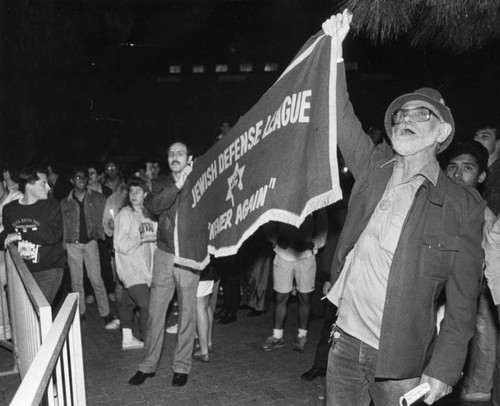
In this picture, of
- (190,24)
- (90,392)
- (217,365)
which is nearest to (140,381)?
(90,392)

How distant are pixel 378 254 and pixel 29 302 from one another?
2647mm

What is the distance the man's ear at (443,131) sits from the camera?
3.19 meters

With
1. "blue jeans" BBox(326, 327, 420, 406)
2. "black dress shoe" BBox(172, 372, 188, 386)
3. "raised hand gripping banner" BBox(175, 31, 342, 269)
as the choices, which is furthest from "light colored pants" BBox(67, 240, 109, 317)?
"blue jeans" BBox(326, 327, 420, 406)

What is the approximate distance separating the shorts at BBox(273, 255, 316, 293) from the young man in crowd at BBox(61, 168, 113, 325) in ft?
8.93

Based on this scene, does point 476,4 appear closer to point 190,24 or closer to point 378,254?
point 378,254

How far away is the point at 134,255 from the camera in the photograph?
668 cm

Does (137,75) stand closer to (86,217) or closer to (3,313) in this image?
(86,217)

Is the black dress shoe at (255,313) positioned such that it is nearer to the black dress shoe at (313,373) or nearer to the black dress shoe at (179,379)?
the black dress shoe at (313,373)

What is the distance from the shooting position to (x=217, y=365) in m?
6.26

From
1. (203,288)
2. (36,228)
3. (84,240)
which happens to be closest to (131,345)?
(203,288)

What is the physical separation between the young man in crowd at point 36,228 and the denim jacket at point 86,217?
1.42m

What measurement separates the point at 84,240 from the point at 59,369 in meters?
5.36

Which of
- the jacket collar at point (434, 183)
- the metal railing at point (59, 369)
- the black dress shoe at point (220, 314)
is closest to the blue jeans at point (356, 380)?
the jacket collar at point (434, 183)

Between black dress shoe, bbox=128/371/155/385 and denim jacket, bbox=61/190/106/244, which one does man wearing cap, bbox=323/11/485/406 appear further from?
denim jacket, bbox=61/190/106/244
